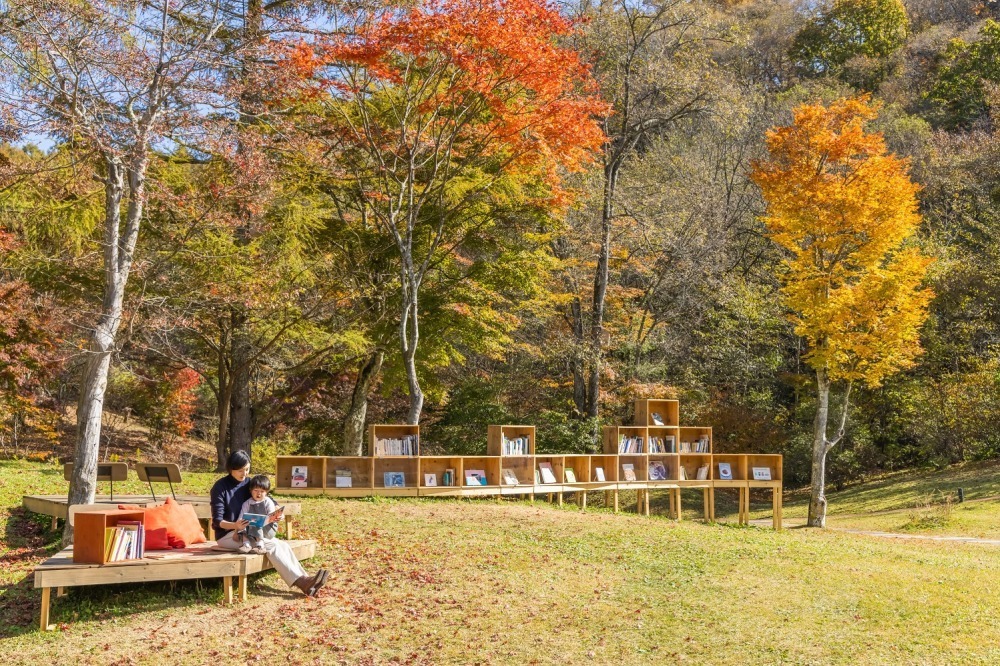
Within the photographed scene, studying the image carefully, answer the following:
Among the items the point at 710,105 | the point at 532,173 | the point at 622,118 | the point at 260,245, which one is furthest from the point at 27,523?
the point at 710,105

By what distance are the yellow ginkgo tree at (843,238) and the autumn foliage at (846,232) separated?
0.02 m

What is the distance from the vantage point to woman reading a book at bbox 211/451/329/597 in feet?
23.6

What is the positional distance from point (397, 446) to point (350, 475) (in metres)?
0.80

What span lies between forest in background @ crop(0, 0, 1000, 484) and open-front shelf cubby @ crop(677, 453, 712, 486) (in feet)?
9.62

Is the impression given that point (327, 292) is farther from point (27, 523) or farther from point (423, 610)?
point (423, 610)

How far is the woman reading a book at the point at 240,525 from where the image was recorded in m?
7.18

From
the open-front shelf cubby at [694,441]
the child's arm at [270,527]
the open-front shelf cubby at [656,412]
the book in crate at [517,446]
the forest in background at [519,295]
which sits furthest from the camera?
the open-front shelf cubby at [694,441]

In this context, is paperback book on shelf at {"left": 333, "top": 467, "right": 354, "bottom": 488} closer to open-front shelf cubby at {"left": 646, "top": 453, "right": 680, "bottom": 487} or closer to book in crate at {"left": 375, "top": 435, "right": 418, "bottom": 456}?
book in crate at {"left": 375, "top": 435, "right": 418, "bottom": 456}

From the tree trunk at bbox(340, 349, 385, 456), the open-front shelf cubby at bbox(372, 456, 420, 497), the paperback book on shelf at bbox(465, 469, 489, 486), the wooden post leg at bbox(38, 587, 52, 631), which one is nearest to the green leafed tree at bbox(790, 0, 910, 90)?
the tree trunk at bbox(340, 349, 385, 456)

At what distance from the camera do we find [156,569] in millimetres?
6562

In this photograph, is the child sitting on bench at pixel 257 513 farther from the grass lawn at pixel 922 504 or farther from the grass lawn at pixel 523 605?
the grass lawn at pixel 922 504

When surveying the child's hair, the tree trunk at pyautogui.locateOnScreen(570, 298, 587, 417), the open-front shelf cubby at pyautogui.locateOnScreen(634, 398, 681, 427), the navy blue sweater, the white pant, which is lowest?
the white pant

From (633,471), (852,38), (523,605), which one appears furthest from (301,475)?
(852,38)

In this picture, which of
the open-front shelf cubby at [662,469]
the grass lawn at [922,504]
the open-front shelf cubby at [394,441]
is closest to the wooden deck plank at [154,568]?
the open-front shelf cubby at [394,441]
